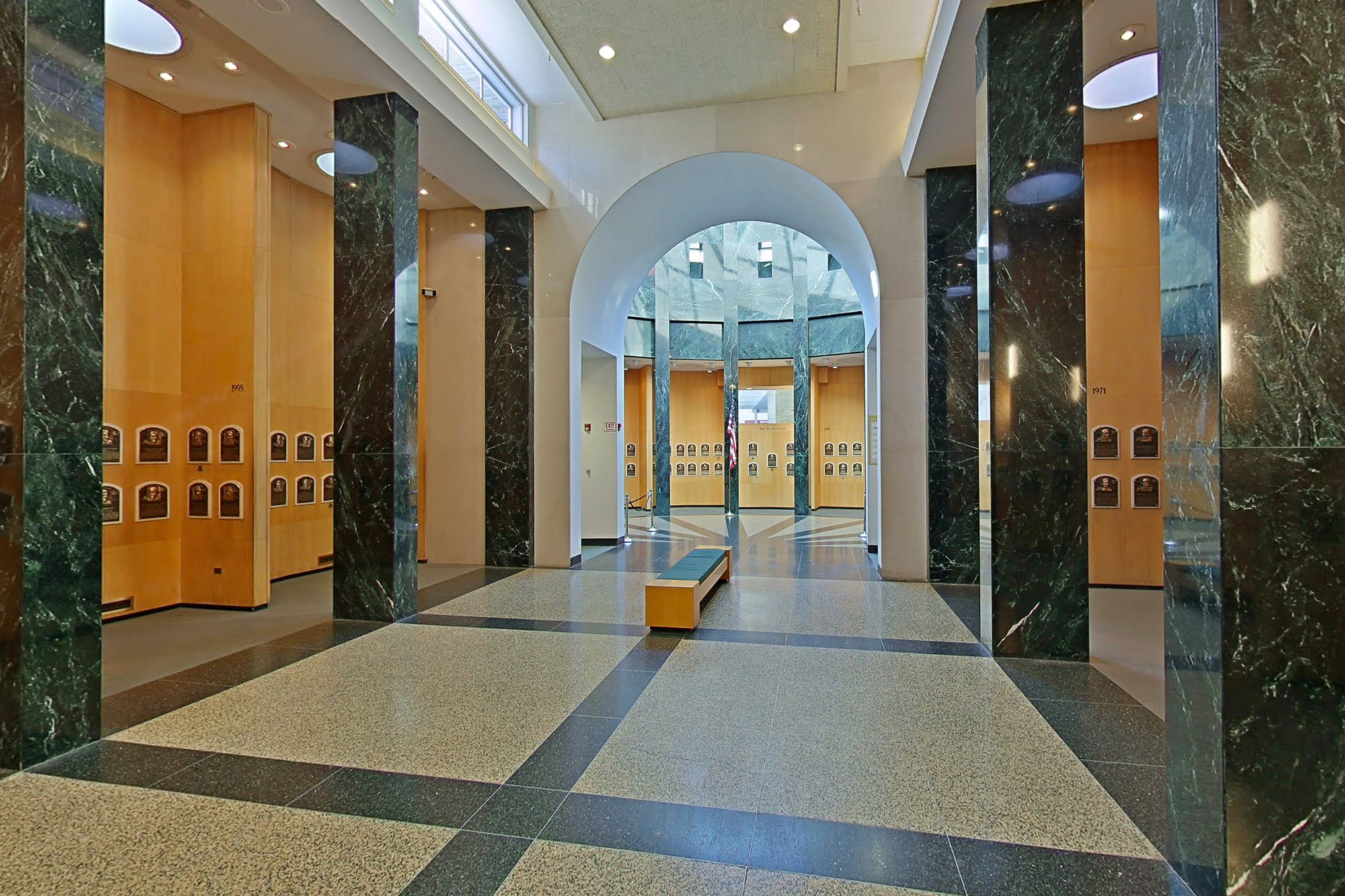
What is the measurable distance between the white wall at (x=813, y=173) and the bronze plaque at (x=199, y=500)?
3666mm

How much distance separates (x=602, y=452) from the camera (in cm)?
1162

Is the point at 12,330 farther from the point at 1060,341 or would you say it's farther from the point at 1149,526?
the point at 1149,526

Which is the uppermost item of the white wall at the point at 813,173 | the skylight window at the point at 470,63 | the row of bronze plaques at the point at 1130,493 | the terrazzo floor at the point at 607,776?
the skylight window at the point at 470,63

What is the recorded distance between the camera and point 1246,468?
2.08 m

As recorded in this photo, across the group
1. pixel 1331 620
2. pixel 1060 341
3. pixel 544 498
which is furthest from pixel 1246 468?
pixel 544 498

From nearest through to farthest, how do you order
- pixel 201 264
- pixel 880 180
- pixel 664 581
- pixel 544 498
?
pixel 664 581 < pixel 201 264 < pixel 880 180 < pixel 544 498

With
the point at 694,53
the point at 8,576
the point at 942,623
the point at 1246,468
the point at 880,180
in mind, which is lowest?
the point at 942,623

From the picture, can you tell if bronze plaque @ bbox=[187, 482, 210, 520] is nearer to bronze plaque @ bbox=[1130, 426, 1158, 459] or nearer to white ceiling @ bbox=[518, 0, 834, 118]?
white ceiling @ bbox=[518, 0, 834, 118]

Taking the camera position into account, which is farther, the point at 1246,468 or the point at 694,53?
the point at 694,53

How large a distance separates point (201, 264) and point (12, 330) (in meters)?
4.19

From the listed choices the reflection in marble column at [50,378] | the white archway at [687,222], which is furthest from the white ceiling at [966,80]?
the reflection in marble column at [50,378]

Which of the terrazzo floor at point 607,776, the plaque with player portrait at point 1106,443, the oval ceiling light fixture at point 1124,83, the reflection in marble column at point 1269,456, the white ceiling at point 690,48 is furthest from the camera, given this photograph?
the plaque with player portrait at point 1106,443

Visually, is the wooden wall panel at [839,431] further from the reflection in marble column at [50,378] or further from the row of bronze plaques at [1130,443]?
the reflection in marble column at [50,378]

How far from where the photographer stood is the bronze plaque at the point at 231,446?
22.3 feet
